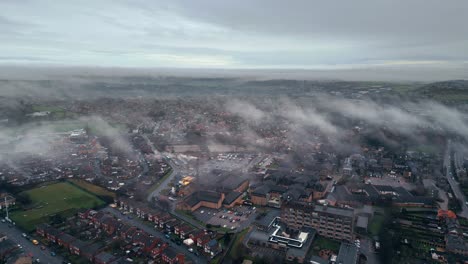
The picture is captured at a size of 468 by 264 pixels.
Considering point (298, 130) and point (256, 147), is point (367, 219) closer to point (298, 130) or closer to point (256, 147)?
point (256, 147)

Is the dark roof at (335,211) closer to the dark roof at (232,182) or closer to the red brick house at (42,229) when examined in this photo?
the dark roof at (232,182)

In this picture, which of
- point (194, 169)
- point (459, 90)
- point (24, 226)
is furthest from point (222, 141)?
point (459, 90)

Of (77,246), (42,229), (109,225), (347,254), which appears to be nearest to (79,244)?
(77,246)

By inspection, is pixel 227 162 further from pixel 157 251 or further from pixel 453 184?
pixel 453 184

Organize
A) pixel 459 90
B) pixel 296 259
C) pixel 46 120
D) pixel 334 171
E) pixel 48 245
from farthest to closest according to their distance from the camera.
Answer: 1. pixel 459 90
2. pixel 46 120
3. pixel 334 171
4. pixel 48 245
5. pixel 296 259

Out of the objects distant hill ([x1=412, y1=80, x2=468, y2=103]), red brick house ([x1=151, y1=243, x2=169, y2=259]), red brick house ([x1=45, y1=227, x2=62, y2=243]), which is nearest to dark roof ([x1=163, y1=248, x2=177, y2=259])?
red brick house ([x1=151, y1=243, x2=169, y2=259])

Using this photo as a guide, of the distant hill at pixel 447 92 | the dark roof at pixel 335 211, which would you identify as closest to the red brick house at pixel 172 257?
the dark roof at pixel 335 211
